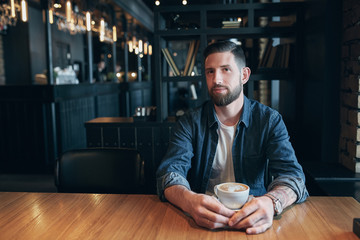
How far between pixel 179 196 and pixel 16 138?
12.9 feet

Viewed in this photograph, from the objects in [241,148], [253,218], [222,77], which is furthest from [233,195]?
[222,77]

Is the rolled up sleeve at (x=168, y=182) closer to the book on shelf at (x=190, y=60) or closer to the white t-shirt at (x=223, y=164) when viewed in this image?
the white t-shirt at (x=223, y=164)

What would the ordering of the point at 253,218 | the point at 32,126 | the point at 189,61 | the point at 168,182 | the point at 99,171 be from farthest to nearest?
the point at 32,126
the point at 189,61
the point at 99,171
the point at 168,182
the point at 253,218

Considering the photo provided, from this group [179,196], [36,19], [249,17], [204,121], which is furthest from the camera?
[36,19]

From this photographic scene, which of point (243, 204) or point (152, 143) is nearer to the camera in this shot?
point (243, 204)

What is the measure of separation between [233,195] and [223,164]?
536 mm

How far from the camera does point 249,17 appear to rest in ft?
8.95

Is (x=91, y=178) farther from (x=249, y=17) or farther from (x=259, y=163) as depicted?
(x=249, y=17)

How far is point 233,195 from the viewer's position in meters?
1.09

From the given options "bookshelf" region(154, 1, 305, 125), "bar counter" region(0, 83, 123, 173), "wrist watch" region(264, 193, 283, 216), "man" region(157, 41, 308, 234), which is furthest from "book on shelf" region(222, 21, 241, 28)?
"bar counter" region(0, 83, 123, 173)

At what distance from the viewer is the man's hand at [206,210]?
1.06 metres

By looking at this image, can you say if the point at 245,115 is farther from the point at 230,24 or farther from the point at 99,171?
the point at 230,24

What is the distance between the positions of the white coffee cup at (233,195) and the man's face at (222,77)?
540mm

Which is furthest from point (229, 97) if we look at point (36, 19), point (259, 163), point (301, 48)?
point (36, 19)
